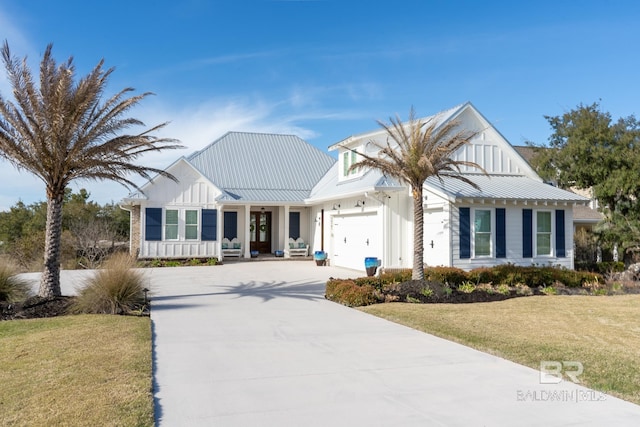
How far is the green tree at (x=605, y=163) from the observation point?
63.8 feet

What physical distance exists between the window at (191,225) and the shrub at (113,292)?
40.8ft

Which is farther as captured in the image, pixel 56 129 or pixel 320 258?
pixel 320 258

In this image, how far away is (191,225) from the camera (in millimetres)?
23750

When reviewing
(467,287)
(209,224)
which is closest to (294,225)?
(209,224)

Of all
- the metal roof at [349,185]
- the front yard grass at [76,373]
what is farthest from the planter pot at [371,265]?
the front yard grass at [76,373]

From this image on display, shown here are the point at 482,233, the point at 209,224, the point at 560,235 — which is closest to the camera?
the point at 482,233

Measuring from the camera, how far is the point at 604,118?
2023cm

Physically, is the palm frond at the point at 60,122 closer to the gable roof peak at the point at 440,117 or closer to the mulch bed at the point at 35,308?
the mulch bed at the point at 35,308

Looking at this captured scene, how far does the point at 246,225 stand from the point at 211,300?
12896 mm

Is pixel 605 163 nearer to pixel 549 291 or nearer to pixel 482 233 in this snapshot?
pixel 482 233

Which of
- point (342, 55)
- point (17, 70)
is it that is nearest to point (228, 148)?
point (342, 55)

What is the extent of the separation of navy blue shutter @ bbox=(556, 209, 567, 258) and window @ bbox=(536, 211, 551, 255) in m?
0.35

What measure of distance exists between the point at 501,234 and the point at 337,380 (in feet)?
43.4

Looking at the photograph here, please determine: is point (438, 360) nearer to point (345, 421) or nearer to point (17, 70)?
point (345, 421)
